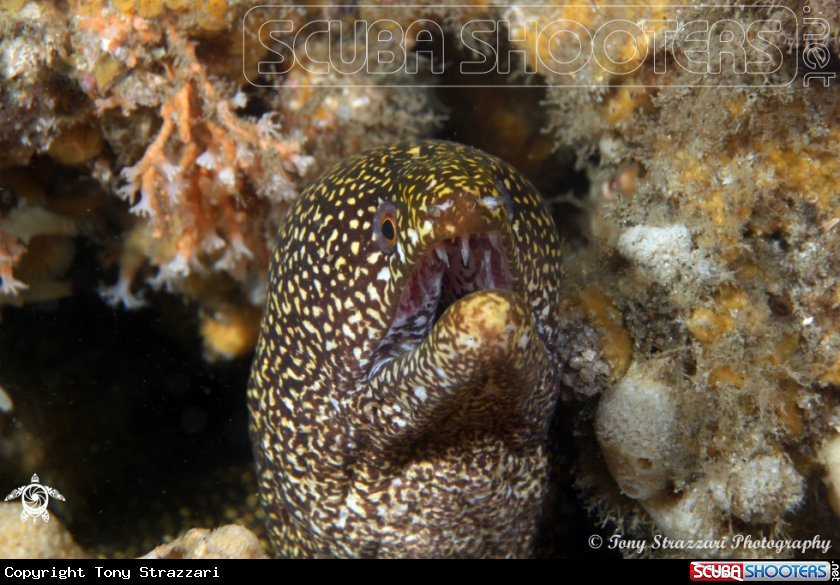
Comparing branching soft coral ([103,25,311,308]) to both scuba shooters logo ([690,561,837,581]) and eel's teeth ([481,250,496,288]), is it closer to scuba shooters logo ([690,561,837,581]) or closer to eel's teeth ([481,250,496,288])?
eel's teeth ([481,250,496,288])

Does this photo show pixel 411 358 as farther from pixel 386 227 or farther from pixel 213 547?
pixel 213 547

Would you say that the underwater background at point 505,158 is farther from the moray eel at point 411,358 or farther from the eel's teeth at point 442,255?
the eel's teeth at point 442,255

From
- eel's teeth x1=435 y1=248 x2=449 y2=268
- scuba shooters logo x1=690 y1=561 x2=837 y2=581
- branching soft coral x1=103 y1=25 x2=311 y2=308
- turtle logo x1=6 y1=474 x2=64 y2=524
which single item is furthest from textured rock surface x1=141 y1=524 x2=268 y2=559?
scuba shooters logo x1=690 y1=561 x2=837 y2=581

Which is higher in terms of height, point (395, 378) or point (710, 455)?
point (395, 378)

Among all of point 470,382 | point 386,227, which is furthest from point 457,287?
point 470,382

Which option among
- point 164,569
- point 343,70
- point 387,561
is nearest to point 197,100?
point 343,70

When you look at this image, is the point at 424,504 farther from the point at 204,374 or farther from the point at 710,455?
the point at 204,374
